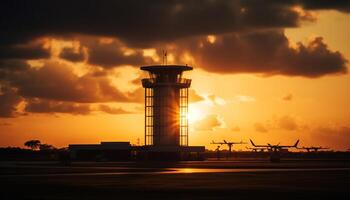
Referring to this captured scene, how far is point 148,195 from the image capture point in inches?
1563

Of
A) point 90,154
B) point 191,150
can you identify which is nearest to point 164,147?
point 191,150

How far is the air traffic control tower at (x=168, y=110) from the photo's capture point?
514 feet

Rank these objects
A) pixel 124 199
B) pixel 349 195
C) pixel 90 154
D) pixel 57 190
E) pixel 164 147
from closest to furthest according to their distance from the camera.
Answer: pixel 124 199, pixel 349 195, pixel 57 190, pixel 164 147, pixel 90 154

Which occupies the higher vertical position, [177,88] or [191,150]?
[177,88]

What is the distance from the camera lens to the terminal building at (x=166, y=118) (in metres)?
156

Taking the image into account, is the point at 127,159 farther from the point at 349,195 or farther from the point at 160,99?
the point at 349,195

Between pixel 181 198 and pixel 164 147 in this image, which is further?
pixel 164 147

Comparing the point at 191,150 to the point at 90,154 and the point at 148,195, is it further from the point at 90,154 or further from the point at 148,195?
the point at 148,195

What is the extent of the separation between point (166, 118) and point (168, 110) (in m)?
1.92

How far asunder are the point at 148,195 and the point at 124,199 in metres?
3.17

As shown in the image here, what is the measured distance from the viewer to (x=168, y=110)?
513 feet

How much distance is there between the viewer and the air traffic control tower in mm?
156625

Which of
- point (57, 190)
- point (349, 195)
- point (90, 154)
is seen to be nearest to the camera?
point (349, 195)

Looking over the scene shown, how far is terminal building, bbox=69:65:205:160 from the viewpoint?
15600 cm
